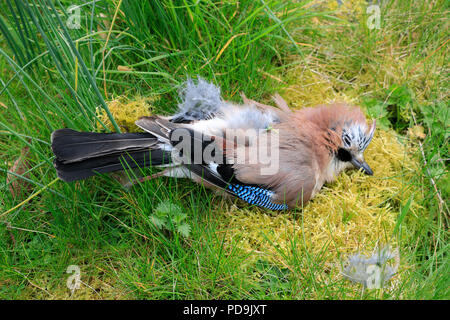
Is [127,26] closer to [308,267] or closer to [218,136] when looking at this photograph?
[218,136]

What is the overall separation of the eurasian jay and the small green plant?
28 cm

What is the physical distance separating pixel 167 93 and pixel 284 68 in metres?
1.09

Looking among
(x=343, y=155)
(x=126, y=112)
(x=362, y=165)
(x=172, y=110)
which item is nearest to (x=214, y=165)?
(x=172, y=110)

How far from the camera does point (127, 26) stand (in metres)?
3.60

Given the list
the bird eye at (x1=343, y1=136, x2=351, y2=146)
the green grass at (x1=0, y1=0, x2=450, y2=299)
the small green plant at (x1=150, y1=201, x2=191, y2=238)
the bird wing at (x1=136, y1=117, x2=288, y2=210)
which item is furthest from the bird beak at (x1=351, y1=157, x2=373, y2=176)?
the small green plant at (x1=150, y1=201, x2=191, y2=238)

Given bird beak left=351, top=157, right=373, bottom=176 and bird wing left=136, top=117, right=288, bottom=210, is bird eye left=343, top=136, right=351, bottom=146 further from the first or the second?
bird wing left=136, top=117, right=288, bottom=210

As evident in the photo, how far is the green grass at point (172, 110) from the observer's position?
2.65 meters

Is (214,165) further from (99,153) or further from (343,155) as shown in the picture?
(343,155)

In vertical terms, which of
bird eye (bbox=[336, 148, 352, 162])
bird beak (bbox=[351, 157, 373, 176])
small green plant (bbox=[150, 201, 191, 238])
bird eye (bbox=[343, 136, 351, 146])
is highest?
bird eye (bbox=[343, 136, 351, 146])

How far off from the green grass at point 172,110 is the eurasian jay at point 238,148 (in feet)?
0.61

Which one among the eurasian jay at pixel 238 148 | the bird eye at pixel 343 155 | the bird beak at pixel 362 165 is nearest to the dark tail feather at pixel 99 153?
the eurasian jay at pixel 238 148

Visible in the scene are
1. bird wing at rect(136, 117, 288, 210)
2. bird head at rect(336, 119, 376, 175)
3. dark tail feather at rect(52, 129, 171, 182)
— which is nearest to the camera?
dark tail feather at rect(52, 129, 171, 182)

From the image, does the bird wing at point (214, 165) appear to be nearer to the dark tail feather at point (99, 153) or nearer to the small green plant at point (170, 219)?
the dark tail feather at point (99, 153)

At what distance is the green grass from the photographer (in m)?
2.65
